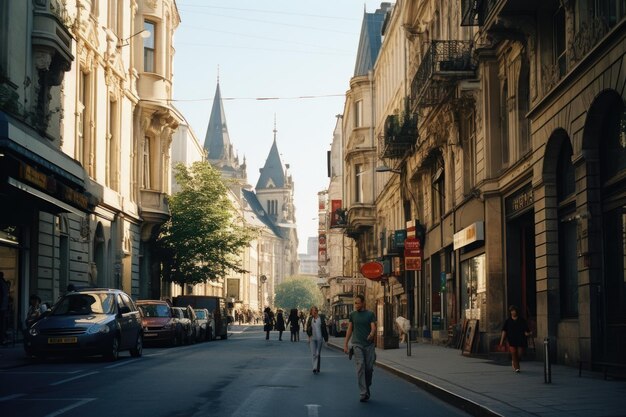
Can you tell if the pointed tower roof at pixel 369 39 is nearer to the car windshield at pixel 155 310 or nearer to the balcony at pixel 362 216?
the balcony at pixel 362 216

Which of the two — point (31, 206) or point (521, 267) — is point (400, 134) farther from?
point (31, 206)

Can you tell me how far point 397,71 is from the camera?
176 feet

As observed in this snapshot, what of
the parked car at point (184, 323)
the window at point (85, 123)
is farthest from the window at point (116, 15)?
the parked car at point (184, 323)

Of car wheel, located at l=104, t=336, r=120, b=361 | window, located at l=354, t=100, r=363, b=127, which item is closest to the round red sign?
car wheel, located at l=104, t=336, r=120, b=361

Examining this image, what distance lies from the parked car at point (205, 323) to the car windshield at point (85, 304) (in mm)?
20503

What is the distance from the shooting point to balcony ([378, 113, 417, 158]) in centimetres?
4306

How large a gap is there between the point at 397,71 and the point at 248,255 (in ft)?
413

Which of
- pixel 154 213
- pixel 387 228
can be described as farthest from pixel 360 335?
pixel 387 228

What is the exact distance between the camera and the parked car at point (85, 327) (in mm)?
24219

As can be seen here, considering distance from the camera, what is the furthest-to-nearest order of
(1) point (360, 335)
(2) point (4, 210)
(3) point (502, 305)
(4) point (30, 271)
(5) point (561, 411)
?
1. (4) point (30, 271)
2. (2) point (4, 210)
3. (3) point (502, 305)
4. (1) point (360, 335)
5. (5) point (561, 411)

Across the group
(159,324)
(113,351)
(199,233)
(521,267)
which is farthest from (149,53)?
(113,351)

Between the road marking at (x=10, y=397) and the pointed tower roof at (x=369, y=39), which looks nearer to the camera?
the road marking at (x=10, y=397)

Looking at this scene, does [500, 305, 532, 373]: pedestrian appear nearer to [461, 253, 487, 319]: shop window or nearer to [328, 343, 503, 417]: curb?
[328, 343, 503, 417]: curb

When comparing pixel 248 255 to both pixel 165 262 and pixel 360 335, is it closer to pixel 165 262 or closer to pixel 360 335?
pixel 165 262
